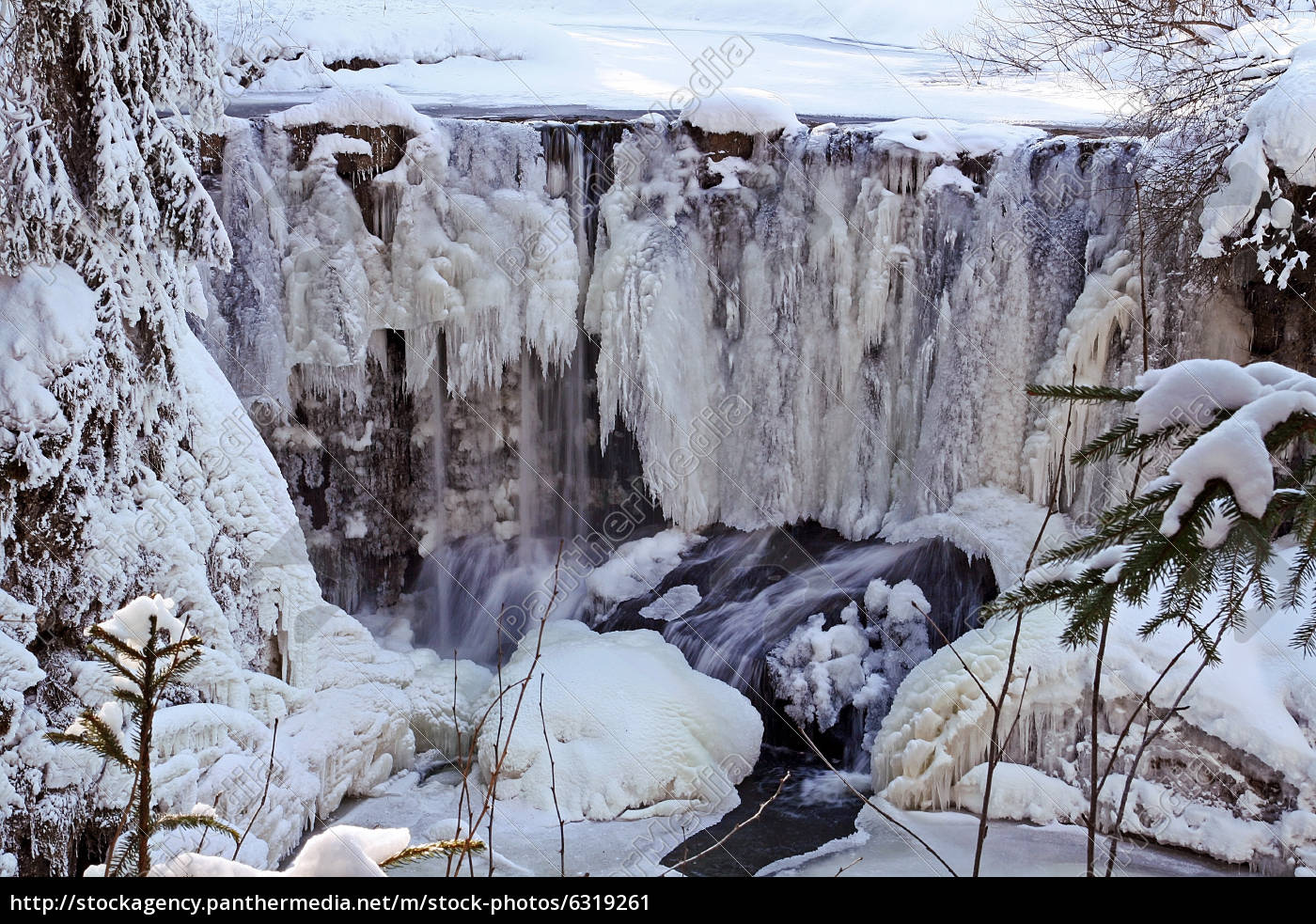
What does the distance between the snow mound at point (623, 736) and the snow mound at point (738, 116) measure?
4003 millimetres

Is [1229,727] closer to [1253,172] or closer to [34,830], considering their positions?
[1253,172]

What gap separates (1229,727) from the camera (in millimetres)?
6469

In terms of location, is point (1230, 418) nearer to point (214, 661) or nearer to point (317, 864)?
point (317, 864)

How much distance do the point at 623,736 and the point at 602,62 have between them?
386 inches

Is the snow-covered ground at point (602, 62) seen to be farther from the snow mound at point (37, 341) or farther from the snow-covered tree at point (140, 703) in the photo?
the snow-covered tree at point (140, 703)

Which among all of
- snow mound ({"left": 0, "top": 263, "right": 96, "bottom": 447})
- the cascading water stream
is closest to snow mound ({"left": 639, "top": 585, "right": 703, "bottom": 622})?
the cascading water stream

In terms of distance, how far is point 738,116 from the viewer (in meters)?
8.83

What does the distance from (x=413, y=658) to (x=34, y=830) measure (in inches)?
143

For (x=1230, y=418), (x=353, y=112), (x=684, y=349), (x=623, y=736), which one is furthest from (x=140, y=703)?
(x=684, y=349)

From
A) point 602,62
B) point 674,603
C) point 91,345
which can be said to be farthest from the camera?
point 602,62

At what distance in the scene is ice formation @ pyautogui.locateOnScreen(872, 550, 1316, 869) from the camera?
20.8 feet

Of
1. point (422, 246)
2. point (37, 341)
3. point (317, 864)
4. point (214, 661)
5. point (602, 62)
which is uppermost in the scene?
point (602, 62)

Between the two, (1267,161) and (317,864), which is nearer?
(317,864)

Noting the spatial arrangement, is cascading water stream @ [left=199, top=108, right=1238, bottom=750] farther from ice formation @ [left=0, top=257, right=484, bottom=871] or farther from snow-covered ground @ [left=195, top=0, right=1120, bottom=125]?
ice formation @ [left=0, top=257, right=484, bottom=871]
